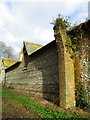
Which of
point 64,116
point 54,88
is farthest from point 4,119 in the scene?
point 54,88

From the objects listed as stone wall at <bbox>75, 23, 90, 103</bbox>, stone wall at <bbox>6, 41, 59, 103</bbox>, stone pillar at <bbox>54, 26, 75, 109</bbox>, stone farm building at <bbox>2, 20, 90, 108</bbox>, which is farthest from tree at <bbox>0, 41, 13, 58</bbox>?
stone wall at <bbox>75, 23, 90, 103</bbox>

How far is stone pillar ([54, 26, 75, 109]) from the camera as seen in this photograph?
588 centimetres

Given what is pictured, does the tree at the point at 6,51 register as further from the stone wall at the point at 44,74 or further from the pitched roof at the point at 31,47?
the stone wall at the point at 44,74

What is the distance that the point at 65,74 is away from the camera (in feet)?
19.7

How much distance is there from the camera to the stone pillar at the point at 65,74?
5875mm

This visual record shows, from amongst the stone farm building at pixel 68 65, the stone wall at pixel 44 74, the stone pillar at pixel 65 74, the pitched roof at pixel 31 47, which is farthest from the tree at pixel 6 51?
the stone pillar at pixel 65 74

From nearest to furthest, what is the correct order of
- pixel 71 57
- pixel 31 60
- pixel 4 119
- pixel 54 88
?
pixel 4 119
pixel 71 57
pixel 54 88
pixel 31 60

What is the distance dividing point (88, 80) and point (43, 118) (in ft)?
9.34

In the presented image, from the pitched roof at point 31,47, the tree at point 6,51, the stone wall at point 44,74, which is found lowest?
the stone wall at point 44,74

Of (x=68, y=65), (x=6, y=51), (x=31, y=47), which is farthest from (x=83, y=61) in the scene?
(x=6, y=51)

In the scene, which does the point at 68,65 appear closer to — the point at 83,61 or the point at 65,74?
the point at 65,74

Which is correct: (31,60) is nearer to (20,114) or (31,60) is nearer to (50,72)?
(50,72)

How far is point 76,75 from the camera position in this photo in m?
6.19

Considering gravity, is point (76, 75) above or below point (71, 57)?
below
